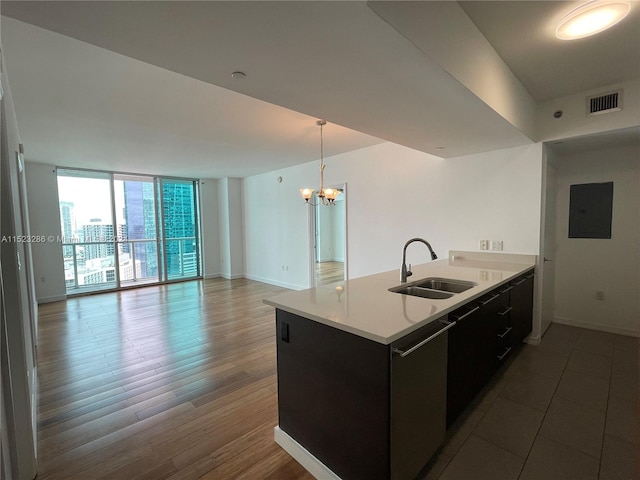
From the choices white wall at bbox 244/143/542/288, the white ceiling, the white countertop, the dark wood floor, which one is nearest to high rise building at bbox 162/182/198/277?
white wall at bbox 244/143/542/288

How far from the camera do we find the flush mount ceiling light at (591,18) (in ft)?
5.24

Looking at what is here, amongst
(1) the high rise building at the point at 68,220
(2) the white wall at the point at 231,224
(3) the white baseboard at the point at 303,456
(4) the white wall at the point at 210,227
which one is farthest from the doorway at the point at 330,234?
(3) the white baseboard at the point at 303,456

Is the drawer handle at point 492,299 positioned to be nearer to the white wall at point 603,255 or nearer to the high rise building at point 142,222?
the white wall at point 603,255

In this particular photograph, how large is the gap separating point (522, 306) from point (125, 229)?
24.2ft

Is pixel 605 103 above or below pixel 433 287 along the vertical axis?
above

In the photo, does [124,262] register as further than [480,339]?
Yes

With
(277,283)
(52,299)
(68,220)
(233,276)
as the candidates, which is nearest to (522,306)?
(277,283)

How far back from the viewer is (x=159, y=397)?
2412 millimetres

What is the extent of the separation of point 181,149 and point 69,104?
1.80 meters

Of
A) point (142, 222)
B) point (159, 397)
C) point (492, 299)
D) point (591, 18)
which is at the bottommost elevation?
point (159, 397)

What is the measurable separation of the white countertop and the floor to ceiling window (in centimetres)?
617

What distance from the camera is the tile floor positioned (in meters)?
1.62

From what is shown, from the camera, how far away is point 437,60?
4.88ft

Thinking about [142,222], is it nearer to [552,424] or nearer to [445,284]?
[445,284]
